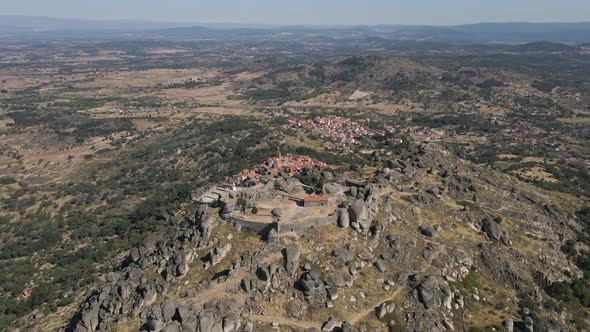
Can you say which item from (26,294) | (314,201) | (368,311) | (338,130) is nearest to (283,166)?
(314,201)

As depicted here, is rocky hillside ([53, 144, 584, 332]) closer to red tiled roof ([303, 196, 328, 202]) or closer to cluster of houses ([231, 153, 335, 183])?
red tiled roof ([303, 196, 328, 202])

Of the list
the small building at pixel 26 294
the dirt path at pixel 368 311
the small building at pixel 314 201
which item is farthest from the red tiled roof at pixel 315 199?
the small building at pixel 26 294

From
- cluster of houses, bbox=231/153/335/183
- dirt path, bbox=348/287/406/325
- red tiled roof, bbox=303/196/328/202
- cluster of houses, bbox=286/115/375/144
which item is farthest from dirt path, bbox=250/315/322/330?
cluster of houses, bbox=286/115/375/144

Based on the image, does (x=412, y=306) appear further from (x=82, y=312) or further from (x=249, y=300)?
(x=82, y=312)

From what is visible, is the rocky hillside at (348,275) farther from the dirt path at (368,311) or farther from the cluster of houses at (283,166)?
the cluster of houses at (283,166)

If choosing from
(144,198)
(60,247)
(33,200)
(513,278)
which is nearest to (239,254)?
(513,278)
